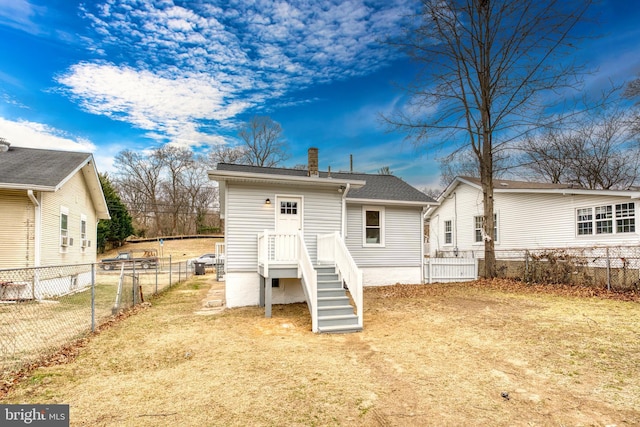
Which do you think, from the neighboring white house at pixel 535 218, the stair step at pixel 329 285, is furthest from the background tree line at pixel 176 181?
the stair step at pixel 329 285

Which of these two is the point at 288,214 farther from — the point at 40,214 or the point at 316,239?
the point at 40,214

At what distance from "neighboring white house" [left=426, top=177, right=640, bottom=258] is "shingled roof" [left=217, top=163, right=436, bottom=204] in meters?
6.15

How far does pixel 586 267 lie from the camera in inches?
473

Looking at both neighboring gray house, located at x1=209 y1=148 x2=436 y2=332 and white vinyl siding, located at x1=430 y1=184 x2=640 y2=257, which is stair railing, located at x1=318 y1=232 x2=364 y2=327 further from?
white vinyl siding, located at x1=430 y1=184 x2=640 y2=257

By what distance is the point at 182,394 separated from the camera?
4023 millimetres

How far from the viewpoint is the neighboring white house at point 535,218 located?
13086 mm

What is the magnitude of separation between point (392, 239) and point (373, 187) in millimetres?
2358

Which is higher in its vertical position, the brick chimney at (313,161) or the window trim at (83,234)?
the brick chimney at (313,161)

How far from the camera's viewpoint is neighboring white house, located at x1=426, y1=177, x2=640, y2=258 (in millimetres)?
13086

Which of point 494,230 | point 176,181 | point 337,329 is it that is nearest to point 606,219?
point 494,230

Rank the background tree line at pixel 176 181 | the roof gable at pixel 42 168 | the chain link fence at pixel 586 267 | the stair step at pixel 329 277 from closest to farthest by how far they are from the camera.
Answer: the stair step at pixel 329 277 → the roof gable at pixel 42 168 → the chain link fence at pixel 586 267 → the background tree line at pixel 176 181

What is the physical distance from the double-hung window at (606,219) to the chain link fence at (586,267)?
4.16ft

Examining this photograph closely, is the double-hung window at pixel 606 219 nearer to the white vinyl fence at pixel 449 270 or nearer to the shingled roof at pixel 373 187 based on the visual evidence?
the white vinyl fence at pixel 449 270

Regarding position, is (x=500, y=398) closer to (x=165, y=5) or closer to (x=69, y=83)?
(x=165, y=5)
